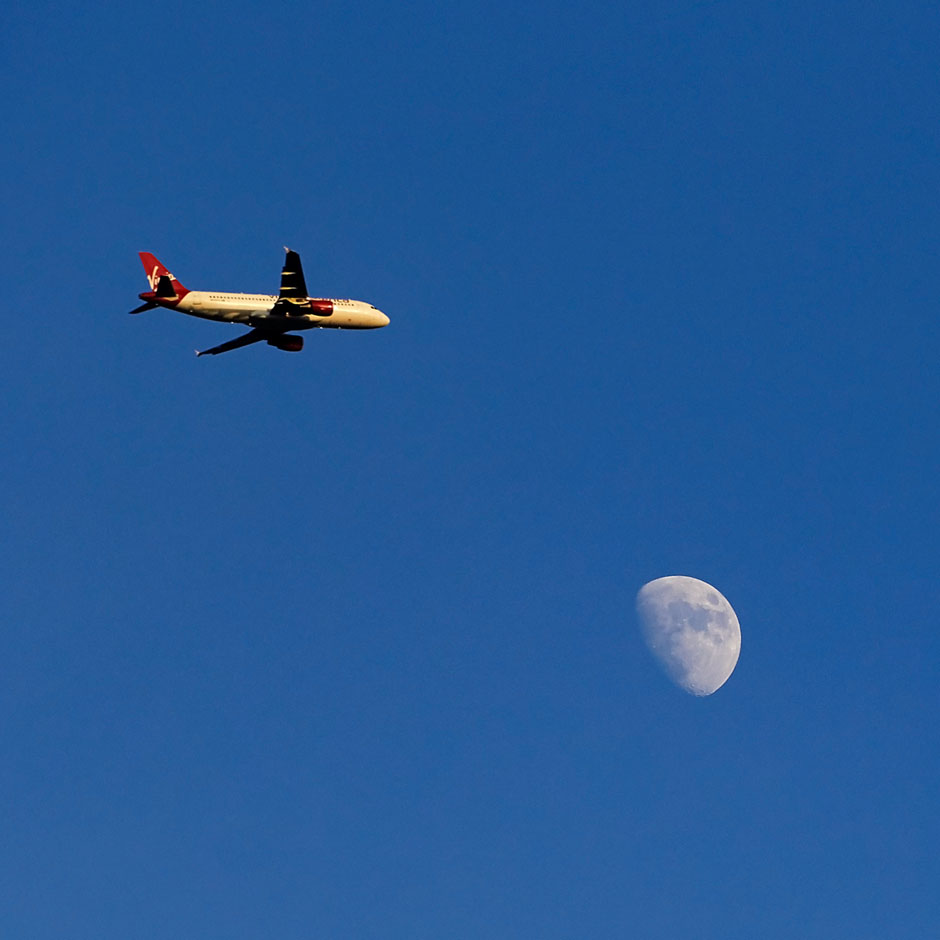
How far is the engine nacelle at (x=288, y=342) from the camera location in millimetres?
90312

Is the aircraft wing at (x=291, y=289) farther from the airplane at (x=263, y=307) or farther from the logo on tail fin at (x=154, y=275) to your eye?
the logo on tail fin at (x=154, y=275)

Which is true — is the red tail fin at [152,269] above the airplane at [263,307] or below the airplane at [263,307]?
above

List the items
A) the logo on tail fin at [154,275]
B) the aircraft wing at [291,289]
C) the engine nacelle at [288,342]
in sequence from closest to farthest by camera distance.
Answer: the aircraft wing at [291,289]
the engine nacelle at [288,342]
the logo on tail fin at [154,275]

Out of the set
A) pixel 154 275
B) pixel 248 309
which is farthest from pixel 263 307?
pixel 154 275

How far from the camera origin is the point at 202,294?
85.7m

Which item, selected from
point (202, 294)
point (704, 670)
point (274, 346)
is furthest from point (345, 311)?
point (704, 670)

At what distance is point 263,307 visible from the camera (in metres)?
86.0

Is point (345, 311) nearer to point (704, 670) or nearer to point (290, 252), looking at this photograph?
point (290, 252)

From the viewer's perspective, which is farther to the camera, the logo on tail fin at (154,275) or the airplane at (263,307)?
the logo on tail fin at (154,275)

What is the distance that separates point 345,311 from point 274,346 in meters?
7.02

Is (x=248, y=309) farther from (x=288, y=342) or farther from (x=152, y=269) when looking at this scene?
(x=152, y=269)

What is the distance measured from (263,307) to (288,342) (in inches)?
220

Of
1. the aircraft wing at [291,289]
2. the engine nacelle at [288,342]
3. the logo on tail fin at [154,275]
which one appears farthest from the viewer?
the logo on tail fin at [154,275]

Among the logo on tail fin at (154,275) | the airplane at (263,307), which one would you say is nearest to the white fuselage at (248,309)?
the airplane at (263,307)
